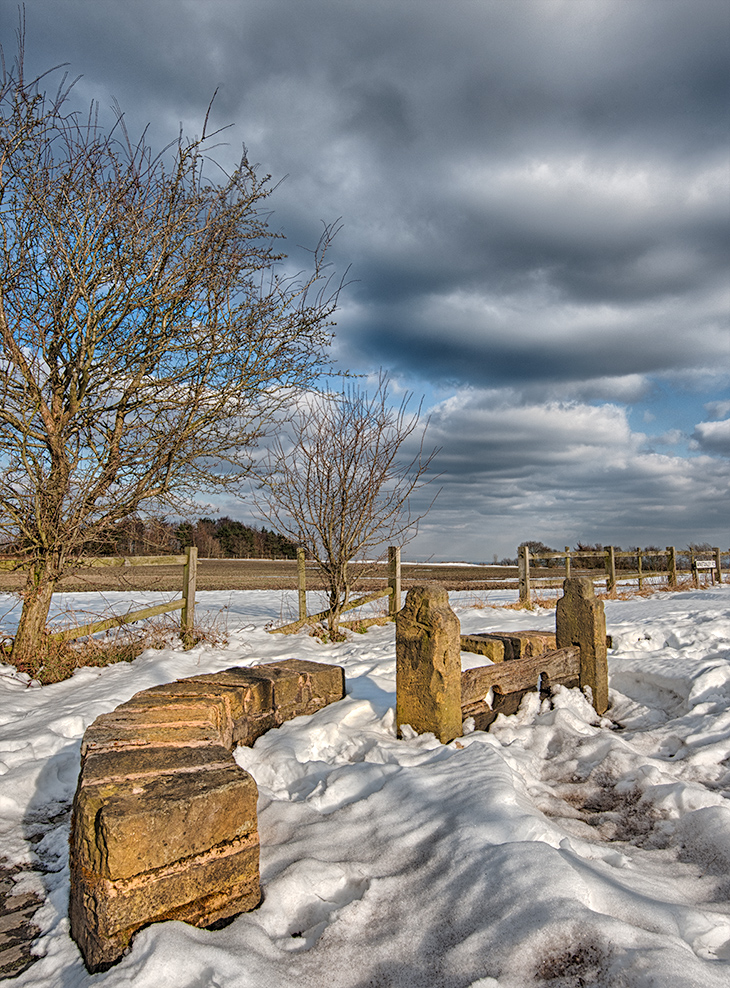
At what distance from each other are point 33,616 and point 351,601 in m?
4.33

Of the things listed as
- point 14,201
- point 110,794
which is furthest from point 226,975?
point 14,201

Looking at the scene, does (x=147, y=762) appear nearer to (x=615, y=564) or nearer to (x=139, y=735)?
(x=139, y=735)

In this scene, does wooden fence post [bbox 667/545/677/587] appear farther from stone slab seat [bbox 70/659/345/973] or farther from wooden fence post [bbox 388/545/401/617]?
stone slab seat [bbox 70/659/345/973]

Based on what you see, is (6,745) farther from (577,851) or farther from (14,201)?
(14,201)

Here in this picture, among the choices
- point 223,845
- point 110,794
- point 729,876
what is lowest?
point 729,876

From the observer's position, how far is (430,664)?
11.9ft

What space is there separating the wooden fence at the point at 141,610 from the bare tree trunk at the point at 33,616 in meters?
0.15

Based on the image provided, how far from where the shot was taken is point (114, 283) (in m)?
6.29

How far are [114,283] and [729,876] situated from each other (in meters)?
6.81

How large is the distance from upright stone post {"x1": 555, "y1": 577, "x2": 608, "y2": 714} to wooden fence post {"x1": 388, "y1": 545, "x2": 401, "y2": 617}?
414 centimetres

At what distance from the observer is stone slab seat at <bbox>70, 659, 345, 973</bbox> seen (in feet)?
6.29

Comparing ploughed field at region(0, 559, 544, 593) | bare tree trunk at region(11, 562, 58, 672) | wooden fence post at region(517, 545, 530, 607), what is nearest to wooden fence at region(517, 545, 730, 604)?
wooden fence post at region(517, 545, 530, 607)

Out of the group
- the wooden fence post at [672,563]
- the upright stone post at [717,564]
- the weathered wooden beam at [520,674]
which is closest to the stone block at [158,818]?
the weathered wooden beam at [520,674]

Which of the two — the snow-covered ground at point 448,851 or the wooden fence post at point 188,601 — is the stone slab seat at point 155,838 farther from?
the wooden fence post at point 188,601
